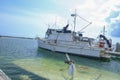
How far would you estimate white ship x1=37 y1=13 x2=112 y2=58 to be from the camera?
40281 mm

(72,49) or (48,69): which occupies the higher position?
(72,49)

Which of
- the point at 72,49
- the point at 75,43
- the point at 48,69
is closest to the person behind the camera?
the point at 48,69

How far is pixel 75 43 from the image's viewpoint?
4534 cm

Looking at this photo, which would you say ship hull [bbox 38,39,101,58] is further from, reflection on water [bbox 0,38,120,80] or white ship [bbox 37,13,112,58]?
reflection on water [bbox 0,38,120,80]

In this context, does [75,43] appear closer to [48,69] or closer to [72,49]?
[72,49]

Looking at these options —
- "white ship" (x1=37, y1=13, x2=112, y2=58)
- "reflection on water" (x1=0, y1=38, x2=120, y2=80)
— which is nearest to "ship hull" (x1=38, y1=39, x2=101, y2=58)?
"white ship" (x1=37, y1=13, x2=112, y2=58)

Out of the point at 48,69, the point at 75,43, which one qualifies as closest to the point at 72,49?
the point at 75,43

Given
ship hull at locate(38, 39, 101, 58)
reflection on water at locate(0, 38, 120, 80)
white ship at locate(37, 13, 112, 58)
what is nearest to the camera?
reflection on water at locate(0, 38, 120, 80)

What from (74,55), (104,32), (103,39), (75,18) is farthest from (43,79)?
(104,32)

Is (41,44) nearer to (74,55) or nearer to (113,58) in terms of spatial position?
(74,55)

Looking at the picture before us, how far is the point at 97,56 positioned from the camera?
1535 inches

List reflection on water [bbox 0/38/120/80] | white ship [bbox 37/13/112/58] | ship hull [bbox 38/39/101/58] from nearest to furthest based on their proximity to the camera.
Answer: reflection on water [bbox 0/38/120/80] < ship hull [bbox 38/39/101/58] < white ship [bbox 37/13/112/58]

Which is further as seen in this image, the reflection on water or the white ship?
the white ship

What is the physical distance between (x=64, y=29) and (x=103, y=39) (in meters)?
11.7
